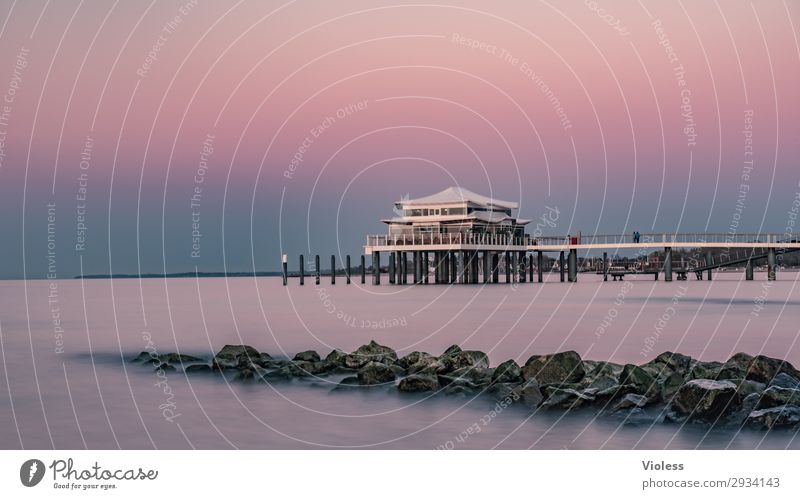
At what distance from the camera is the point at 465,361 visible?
2188 centimetres

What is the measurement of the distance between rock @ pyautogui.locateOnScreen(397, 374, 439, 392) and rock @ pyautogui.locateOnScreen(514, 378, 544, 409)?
208 cm

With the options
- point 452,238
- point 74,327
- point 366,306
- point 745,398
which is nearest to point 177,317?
point 74,327

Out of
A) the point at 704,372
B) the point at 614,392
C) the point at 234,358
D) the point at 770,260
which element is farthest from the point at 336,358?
the point at 770,260

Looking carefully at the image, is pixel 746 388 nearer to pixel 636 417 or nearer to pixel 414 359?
pixel 636 417

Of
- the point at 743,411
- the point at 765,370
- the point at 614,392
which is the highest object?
the point at 765,370

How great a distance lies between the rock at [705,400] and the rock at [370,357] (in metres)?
8.53

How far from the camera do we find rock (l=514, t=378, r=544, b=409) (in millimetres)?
18141

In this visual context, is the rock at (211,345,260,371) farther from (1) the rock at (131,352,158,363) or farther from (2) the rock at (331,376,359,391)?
(2) the rock at (331,376,359,391)

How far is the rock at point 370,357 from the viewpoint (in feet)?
77.3

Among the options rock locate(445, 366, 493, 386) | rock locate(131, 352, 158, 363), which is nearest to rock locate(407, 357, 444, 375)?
rock locate(445, 366, 493, 386)

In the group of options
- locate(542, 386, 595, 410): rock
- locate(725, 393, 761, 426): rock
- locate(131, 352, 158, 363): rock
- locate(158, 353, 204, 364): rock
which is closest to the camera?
locate(725, 393, 761, 426): rock

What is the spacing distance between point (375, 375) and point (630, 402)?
20.8 ft

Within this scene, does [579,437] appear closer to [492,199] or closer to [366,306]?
[366,306]

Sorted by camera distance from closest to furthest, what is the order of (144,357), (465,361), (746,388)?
(746,388) < (465,361) < (144,357)
